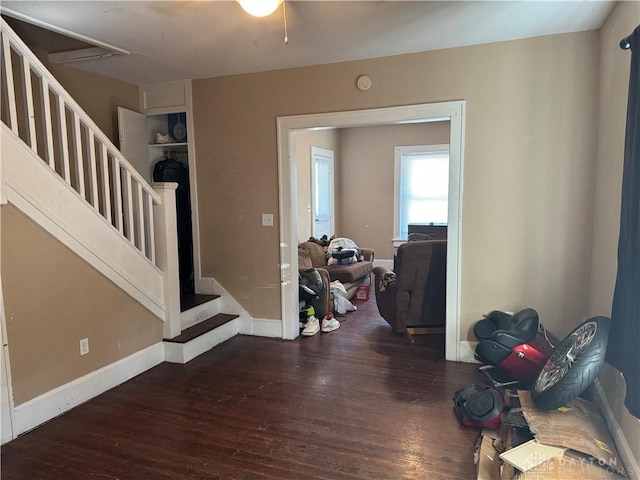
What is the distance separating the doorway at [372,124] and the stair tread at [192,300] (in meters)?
0.78

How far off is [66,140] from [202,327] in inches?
76.3

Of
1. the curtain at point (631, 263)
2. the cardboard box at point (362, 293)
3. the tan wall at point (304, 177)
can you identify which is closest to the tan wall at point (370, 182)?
the tan wall at point (304, 177)

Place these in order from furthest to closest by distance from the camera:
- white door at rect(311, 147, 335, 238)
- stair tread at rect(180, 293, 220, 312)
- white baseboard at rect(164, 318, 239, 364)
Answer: white door at rect(311, 147, 335, 238) < stair tread at rect(180, 293, 220, 312) < white baseboard at rect(164, 318, 239, 364)

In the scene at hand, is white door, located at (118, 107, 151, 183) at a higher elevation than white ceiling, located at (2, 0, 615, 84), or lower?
lower

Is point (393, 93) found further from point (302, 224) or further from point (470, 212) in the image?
point (302, 224)

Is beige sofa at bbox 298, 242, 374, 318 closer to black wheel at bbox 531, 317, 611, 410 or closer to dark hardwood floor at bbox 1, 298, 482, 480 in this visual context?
dark hardwood floor at bbox 1, 298, 482, 480

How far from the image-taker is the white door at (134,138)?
13.4 feet

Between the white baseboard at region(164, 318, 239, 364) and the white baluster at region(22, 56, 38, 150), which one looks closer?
the white baluster at region(22, 56, 38, 150)

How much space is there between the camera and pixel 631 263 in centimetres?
179

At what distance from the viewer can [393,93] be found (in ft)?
11.2

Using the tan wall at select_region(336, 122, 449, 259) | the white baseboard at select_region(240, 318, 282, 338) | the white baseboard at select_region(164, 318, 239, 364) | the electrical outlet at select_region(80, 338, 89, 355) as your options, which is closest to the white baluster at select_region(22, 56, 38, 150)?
the electrical outlet at select_region(80, 338, 89, 355)

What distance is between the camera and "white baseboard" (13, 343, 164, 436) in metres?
2.49

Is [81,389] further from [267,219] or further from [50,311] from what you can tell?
[267,219]

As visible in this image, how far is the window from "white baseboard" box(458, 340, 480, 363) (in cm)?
399
